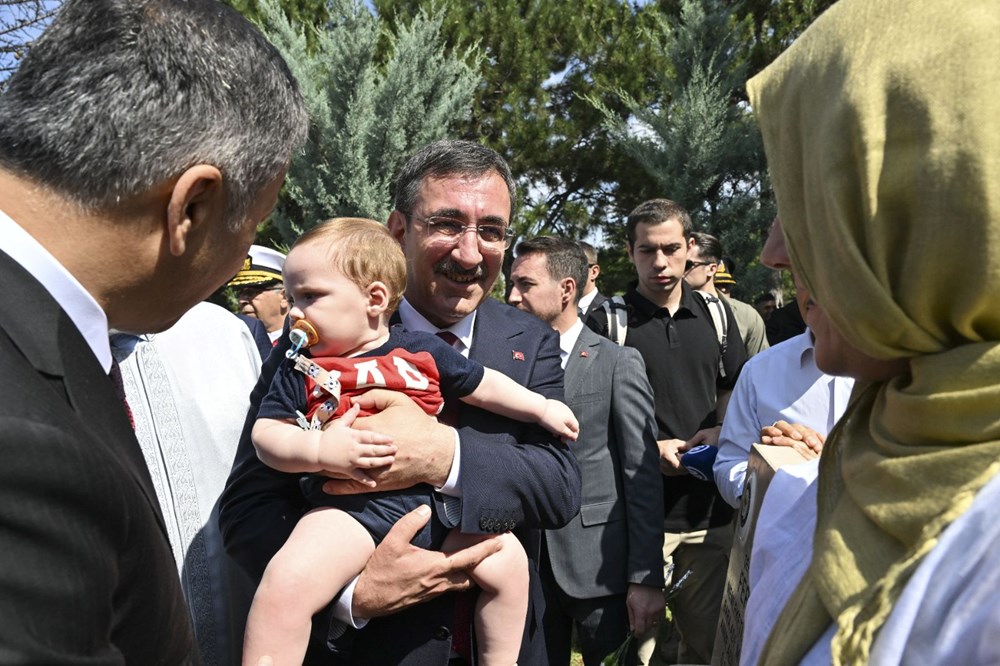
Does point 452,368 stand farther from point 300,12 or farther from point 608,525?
point 300,12

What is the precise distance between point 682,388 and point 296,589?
3.24m

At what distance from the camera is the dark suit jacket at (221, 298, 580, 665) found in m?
2.29

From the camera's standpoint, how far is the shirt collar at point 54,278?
1.15m

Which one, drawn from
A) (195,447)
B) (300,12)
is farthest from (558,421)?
(300,12)

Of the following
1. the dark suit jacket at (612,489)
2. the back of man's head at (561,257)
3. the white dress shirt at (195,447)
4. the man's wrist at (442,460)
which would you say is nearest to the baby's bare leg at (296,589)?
the man's wrist at (442,460)

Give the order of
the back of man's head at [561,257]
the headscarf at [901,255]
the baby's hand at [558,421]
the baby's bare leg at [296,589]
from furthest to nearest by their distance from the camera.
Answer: the back of man's head at [561,257] → the baby's hand at [558,421] → the baby's bare leg at [296,589] → the headscarf at [901,255]

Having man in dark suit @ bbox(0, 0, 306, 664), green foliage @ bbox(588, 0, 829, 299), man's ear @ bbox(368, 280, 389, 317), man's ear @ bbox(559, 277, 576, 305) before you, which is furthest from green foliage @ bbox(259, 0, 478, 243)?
man in dark suit @ bbox(0, 0, 306, 664)

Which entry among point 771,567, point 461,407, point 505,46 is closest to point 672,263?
point 461,407

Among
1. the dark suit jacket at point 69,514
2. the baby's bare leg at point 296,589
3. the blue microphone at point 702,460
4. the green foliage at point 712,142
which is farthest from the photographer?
the green foliage at point 712,142

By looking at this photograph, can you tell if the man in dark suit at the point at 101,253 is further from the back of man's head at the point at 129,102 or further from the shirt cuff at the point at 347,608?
Answer: the shirt cuff at the point at 347,608

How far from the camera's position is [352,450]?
2.17 meters

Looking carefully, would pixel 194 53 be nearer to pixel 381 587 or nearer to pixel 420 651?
pixel 381 587

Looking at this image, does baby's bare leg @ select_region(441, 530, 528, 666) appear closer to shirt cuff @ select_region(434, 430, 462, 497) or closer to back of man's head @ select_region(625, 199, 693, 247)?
shirt cuff @ select_region(434, 430, 462, 497)

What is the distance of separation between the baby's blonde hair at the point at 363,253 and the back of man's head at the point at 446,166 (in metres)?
0.36
